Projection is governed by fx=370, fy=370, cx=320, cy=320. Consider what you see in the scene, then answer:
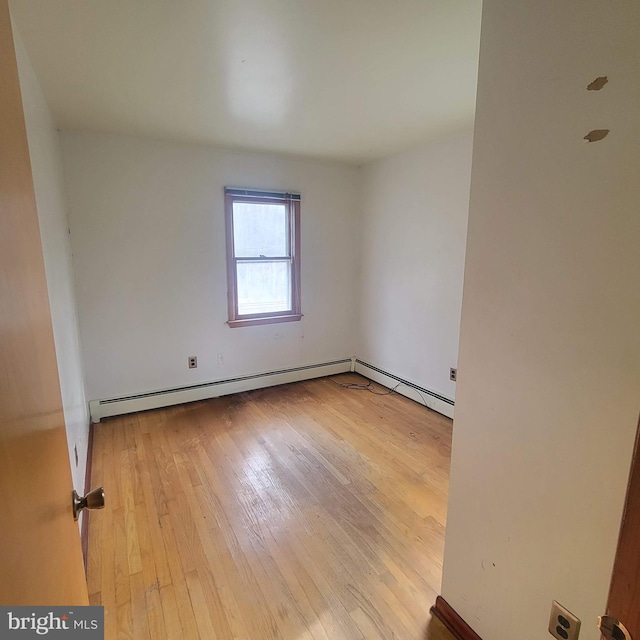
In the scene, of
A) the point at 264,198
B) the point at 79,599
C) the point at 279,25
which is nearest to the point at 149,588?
the point at 79,599

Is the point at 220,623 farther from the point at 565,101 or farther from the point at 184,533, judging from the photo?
the point at 565,101

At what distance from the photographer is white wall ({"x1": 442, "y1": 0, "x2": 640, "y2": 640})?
88 centimetres

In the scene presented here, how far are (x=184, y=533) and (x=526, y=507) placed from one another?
1645 mm

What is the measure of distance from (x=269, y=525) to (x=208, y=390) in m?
1.89

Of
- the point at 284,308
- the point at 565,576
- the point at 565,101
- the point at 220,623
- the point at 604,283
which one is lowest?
the point at 220,623

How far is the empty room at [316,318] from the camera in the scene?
34.1 inches

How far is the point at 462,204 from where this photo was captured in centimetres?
294

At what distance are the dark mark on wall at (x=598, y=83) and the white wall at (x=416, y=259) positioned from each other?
207 centimetres

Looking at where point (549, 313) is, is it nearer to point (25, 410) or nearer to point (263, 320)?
point (25, 410)

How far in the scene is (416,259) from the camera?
135 inches

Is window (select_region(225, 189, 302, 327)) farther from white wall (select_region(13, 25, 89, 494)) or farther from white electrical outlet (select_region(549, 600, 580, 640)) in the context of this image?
white electrical outlet (select_region(549, 600, 580, 640))

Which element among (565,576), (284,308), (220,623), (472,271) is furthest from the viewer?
(284,308)

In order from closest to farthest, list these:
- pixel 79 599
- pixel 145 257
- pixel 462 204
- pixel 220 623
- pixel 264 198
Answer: pixel 79 599, pixel 220 623, pixel 462 204, pixel 145 257, pixel 264 198

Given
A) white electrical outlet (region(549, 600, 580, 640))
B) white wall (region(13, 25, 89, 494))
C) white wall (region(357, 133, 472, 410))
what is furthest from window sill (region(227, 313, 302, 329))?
white electrical outlet (region(549, 600, 580, 640))
